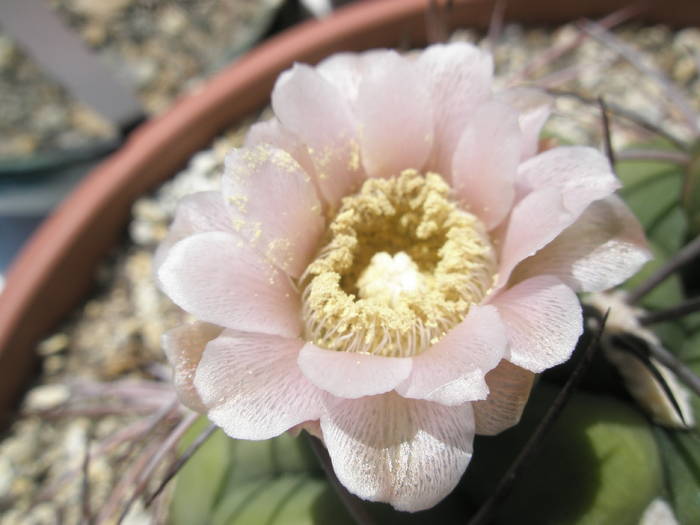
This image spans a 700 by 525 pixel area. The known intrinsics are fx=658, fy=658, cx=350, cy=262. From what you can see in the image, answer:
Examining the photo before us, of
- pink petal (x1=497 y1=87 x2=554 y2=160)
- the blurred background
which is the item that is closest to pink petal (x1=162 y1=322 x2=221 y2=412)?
pink petal (x1=497 y1=87 x2=554 y2=160)

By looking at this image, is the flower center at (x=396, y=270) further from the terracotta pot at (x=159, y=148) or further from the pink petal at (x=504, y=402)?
the terracotta pot at (x=159, y=148)

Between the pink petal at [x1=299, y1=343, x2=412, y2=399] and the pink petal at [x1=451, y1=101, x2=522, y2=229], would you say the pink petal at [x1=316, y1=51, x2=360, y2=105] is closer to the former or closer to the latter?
the pink petal at [x1=451, y1=101, x2=522, y2=229]

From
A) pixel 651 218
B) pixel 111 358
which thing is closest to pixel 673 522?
pixel 651 218

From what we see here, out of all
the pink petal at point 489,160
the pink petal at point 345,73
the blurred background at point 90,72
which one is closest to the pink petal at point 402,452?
the pink petal at point 489,160

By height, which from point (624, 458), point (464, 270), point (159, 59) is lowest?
point (624, 458)

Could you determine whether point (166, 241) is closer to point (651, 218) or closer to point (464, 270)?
point (464, 270)
